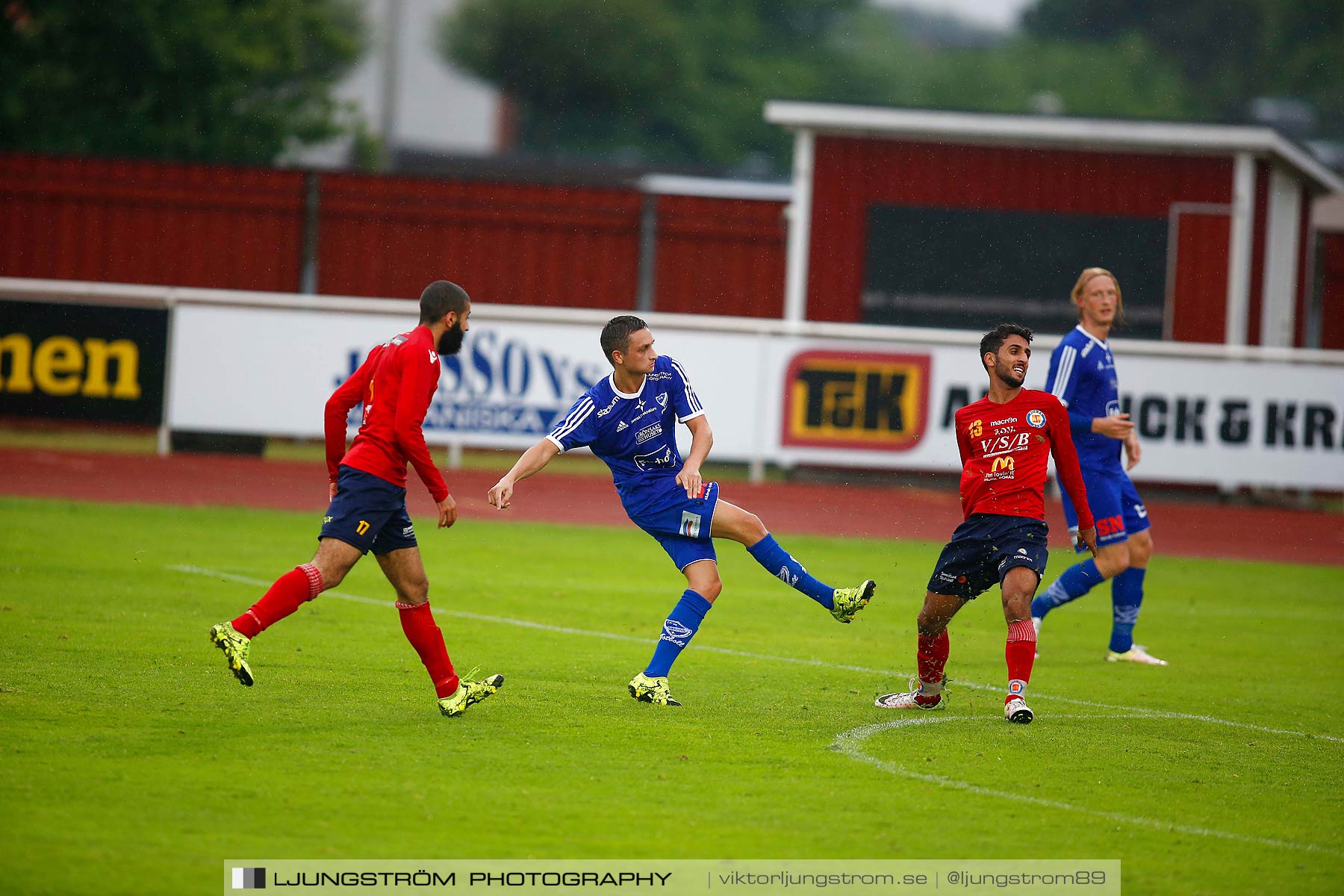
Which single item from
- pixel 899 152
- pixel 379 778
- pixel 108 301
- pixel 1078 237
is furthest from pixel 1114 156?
pixel 379 778

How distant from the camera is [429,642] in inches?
284

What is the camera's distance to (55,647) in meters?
8.33

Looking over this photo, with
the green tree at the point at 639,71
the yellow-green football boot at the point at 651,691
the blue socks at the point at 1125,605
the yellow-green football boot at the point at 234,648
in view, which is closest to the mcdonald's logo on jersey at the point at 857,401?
the blue socks at the point at 1125,605

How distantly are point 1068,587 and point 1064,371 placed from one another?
1393mm

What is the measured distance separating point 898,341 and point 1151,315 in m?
7.07

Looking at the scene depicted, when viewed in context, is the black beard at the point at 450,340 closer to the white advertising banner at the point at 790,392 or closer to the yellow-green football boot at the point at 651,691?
the yellow-green football boot at the point at 651,691

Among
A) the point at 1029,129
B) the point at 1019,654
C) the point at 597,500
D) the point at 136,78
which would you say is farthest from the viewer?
the point at 136,78

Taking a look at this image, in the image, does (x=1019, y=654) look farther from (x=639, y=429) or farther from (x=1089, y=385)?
(x=1089, y=385)

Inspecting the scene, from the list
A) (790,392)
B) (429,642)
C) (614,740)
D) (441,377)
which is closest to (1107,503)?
(614,740)

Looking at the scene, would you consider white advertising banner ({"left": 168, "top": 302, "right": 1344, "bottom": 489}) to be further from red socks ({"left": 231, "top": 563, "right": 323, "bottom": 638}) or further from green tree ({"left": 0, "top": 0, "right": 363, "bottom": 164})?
green tree ({"left": 0, "top": 0, "right": 363, "bottom": 164})

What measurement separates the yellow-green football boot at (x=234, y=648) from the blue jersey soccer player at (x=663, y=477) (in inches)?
62.5

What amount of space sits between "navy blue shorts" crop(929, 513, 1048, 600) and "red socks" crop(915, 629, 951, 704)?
282mm

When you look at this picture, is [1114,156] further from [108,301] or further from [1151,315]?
[108,301]

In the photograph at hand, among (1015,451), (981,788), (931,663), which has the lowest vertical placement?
(981,788)
